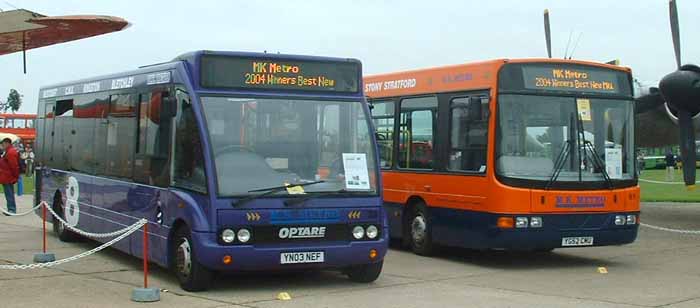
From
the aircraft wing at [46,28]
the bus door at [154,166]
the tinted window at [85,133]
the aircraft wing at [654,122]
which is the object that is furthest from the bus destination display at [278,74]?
the aircraft wing at [654,122]

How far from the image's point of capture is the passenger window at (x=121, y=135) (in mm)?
11438

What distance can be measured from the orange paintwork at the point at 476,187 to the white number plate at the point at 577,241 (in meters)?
0.37

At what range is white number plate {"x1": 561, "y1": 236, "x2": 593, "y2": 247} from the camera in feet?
38.4

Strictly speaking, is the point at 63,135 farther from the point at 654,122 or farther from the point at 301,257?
the point at 654,122

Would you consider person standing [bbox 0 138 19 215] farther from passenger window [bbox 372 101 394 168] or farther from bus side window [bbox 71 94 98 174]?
passenger window [bbox 372 101 394 168]

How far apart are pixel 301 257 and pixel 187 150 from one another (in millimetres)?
1681

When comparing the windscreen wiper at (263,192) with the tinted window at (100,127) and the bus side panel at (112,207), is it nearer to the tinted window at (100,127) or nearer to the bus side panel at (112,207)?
the bus side panel at (112,207)

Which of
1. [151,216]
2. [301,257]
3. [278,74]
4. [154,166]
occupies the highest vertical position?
[278,74]

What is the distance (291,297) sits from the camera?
9.23 metres

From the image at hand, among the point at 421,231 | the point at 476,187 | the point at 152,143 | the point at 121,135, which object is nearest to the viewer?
the point at 152,143

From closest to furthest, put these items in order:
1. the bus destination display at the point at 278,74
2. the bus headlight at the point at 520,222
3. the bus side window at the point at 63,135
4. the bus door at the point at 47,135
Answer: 1. the bus destination display at the point at 278,74
2. the bus headlight at the point at 520,222
3. the bus side window at the point at 63,135
4. the bus door at the point at 47,135

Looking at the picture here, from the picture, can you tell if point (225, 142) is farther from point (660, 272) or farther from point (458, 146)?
point (660, 272)

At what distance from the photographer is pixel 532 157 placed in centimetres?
1166

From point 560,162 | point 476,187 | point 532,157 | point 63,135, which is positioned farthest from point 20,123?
point 560,162
